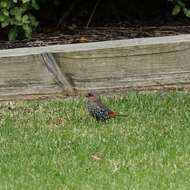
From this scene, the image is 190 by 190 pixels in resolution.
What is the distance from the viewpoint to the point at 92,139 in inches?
231

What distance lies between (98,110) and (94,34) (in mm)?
2321

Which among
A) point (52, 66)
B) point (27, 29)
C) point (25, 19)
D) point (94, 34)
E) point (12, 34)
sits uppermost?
point (52, 66)

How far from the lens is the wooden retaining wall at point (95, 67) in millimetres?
6512

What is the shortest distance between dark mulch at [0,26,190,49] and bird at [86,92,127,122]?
1.70m

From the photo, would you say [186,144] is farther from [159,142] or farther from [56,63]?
[56,63]

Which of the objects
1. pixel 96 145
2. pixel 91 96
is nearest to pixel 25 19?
pixel 91 96

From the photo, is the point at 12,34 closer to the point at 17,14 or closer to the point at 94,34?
the point at 17,14

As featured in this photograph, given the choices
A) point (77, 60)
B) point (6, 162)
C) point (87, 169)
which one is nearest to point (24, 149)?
point (6, 162)

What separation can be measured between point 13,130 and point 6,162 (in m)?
0.81

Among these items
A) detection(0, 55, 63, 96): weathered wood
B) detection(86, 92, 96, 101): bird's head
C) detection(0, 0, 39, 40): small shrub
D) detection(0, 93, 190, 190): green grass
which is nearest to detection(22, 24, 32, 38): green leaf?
detection(0, 0, 39, 40): small shrub

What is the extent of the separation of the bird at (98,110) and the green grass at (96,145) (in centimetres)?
6

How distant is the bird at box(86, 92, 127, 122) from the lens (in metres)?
6.32

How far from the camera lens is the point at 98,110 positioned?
6297 millimetres

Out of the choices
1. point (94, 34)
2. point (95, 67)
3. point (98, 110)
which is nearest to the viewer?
point (98, 110)
